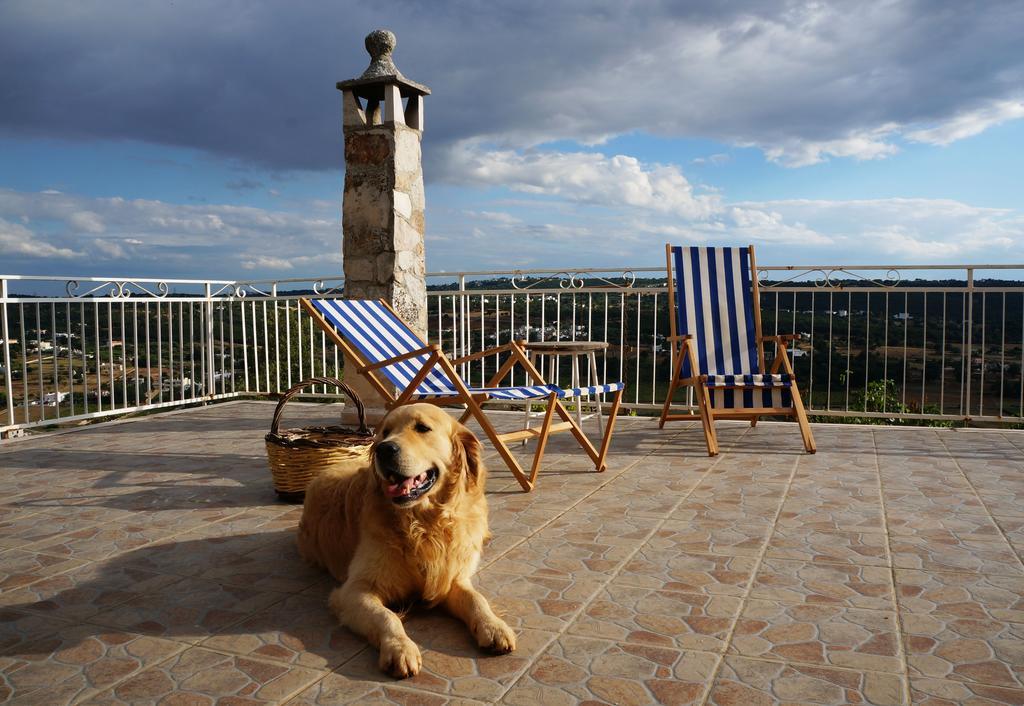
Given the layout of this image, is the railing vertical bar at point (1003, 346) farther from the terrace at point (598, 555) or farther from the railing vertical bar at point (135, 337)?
the railing vertical bar at point (135, 337)

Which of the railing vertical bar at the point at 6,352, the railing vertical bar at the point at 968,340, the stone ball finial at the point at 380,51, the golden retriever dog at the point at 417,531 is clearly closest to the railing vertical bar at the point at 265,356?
the railing vertical bar at the point at 6,352

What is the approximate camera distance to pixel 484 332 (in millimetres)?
6430

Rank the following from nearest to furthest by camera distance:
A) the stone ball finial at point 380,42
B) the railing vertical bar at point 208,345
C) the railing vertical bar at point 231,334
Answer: the stone ball finial at point 380,42 < the railing vertical bar at point 208,345 < the railing vertical bar at point 231,334

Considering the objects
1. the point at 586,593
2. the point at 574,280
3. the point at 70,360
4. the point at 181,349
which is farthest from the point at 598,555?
the point at 181,349

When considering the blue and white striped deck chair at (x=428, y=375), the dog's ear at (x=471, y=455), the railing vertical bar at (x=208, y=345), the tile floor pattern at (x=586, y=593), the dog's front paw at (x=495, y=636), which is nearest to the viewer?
the tile floor pattern at (x=586, y=593)

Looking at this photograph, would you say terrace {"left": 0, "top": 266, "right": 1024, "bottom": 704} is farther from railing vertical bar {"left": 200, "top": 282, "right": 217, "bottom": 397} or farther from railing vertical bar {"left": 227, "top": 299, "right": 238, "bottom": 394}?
railing vertical bar {"left": 227, "top": 299, "right": 238, "bottom": 394}

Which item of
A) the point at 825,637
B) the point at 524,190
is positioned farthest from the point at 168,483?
the point at 524,190

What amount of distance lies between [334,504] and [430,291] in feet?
14.4

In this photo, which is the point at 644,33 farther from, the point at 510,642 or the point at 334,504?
the point at 510,642

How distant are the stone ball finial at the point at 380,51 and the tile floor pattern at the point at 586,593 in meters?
3.06

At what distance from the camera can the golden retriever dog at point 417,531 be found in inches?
71.7

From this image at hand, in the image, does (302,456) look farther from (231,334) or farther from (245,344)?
(245,344)

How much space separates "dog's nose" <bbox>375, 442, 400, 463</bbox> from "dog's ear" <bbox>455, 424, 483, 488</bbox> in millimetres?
258

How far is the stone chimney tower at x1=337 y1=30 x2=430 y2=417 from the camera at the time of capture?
5312 millimetres
